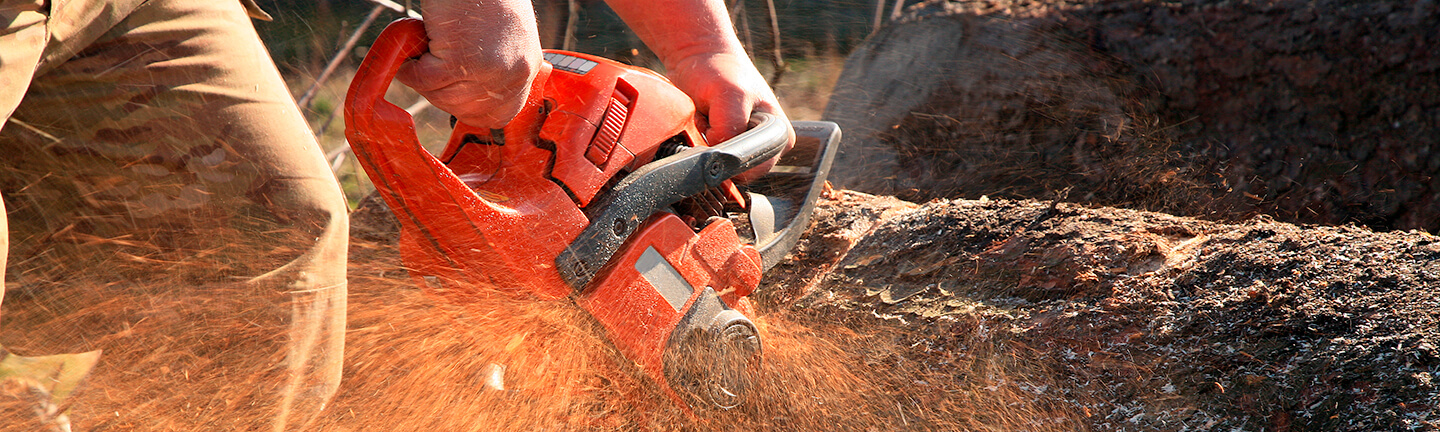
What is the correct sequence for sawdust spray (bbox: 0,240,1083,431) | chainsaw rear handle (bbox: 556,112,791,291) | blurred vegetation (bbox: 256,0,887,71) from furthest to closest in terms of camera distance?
1. blurred vegetation (bbox: 256,0,887,71)
2. sawdust spray (bbox: 0,240,1083,431)
3. chainsaw rear handle (bbox: 556,112,791,291)

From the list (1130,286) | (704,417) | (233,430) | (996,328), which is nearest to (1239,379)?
(1130,286)

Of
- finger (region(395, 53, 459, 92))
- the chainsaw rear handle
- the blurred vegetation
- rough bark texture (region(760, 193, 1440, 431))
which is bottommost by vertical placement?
the blurred vegetation

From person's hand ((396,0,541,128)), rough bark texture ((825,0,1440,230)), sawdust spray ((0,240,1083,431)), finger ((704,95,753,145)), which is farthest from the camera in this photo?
rough bark texture ((825,0,1440,230))

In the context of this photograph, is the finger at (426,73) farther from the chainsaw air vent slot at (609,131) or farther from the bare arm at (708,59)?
the bare arm at (708,59)

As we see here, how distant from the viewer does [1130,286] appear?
197cm

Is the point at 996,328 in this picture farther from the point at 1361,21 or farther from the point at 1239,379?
the point at 1361,21

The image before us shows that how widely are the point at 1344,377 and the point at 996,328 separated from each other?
2.31 ft

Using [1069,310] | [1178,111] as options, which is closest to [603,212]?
→ [1069,310]

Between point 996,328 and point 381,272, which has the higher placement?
point 996,328

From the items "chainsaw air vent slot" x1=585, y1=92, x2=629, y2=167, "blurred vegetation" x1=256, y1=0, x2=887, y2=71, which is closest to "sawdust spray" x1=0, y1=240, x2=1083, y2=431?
"chainsaw air vent slot" x1=585, y1=92, x2=629, y2=167

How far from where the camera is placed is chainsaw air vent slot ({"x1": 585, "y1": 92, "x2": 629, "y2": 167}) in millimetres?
1729

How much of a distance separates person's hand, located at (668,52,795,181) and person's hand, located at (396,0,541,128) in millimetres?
632

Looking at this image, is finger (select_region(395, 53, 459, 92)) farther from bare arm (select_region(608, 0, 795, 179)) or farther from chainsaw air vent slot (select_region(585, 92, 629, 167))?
bare arm (select_region(608, 0, 795, 179))

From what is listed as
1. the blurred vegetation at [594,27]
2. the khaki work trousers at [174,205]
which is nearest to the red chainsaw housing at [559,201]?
the khaki work trousers at [174,205]
